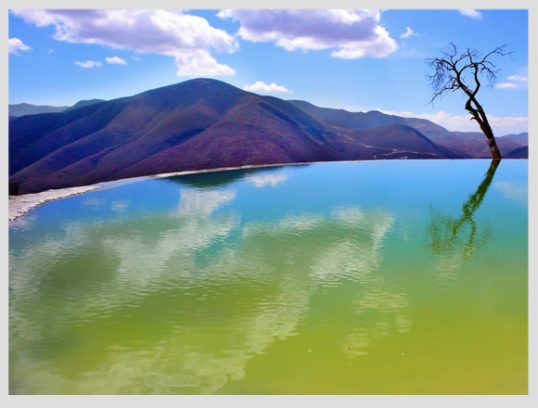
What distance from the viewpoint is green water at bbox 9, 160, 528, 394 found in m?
5.02

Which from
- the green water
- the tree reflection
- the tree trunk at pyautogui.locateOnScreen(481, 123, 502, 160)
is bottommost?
the green water

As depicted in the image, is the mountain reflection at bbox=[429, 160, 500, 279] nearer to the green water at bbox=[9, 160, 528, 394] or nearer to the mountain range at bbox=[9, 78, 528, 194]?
the green water at bbox=[9, 160, 528, 394]

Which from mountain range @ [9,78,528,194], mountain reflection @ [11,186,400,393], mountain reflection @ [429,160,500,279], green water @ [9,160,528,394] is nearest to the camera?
green water @ [9,160,528,394]

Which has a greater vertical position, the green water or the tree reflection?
the tree reflection

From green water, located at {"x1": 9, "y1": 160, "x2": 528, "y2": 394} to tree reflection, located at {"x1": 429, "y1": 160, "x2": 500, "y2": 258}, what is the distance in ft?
0.17

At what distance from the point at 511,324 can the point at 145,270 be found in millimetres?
5955

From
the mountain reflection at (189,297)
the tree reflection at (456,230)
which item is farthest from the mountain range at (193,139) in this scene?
the mountain reflection at (189,297)

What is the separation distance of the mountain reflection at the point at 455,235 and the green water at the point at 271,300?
5 cm

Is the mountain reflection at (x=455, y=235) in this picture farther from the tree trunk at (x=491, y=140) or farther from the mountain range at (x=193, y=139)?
the mountain range at (x=193, y=139)

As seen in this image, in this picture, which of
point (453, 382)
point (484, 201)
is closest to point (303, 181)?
point (484, 201)

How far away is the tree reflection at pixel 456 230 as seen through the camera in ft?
Answer: 31.6

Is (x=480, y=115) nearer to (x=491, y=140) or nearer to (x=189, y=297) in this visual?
(x=491, y=140)

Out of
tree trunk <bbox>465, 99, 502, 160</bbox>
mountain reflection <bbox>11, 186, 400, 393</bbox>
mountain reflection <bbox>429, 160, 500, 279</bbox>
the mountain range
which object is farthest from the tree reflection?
the mountain range

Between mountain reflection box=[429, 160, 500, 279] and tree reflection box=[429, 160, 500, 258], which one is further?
tree reflection box=[429, 160, 500, 258]
